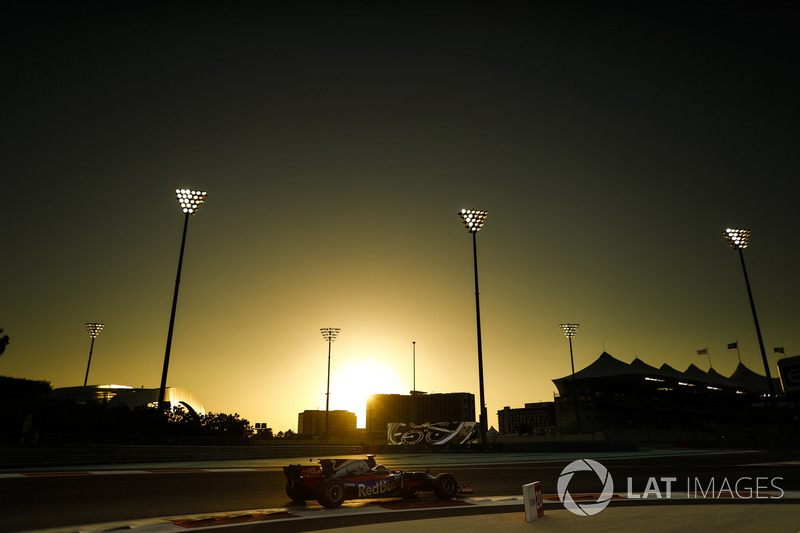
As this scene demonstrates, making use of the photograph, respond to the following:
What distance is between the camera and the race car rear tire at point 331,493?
10351 mm

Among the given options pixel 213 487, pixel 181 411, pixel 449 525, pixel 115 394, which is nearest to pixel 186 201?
pixel 181 411

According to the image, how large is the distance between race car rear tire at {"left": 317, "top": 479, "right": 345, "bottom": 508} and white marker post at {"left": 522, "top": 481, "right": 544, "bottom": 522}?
154 inches

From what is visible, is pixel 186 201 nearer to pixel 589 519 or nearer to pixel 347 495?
pixel 347 495

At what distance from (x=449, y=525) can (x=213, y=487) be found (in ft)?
26.2

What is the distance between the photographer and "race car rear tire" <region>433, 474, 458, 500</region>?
11.4m

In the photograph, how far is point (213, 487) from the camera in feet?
44.2

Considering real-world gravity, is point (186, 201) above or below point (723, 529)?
above

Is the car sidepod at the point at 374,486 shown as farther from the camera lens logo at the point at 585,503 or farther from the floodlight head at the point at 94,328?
the floodlight head at the point at 94,328
